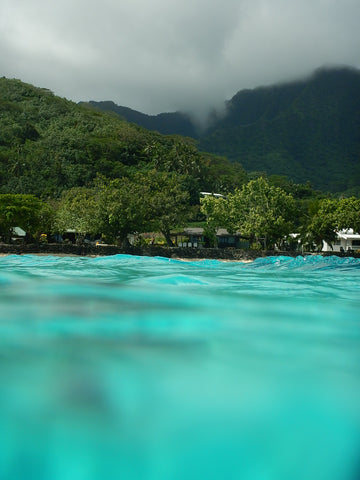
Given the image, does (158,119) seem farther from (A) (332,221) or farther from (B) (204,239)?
(A) (332,221)

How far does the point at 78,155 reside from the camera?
57.8 m

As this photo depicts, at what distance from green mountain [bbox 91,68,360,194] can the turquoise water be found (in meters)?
80.6

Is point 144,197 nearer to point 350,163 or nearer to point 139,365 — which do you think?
point 139,365

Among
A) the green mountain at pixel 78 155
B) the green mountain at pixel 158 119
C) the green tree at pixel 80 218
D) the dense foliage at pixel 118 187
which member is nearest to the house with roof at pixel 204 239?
the dense foliage at pixel 118 187

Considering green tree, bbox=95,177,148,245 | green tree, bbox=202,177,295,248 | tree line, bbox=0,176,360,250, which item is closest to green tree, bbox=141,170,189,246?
tree line, bbox=0,176,360,250

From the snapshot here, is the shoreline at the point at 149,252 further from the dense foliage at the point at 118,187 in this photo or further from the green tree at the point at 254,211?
the green tree at the point at 254,211

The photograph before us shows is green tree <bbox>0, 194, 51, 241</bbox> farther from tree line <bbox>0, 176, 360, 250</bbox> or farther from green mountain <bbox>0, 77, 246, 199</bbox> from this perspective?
green mountain <bbox>0, 77, 246, 199</bbox>

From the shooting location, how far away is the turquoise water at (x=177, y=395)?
105 inches

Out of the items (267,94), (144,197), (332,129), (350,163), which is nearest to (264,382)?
(144,197)

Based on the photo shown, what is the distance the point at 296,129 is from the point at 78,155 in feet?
273

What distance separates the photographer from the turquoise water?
8.75 ft

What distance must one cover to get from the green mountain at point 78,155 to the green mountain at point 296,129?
32281mm

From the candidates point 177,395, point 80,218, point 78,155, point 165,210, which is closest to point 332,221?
point 165,210

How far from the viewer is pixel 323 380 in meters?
3.93
